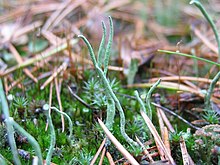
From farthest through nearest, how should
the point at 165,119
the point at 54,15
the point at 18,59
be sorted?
1. the point at 54,15
2. the point at 18,59
3. the point at 165,119

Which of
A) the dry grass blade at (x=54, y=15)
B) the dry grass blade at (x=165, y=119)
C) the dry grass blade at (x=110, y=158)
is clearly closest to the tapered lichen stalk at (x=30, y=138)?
the dry grass blade at (x=110, y=158)

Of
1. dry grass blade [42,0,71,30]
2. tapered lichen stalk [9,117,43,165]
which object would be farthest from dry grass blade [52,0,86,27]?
tapered lichen stalk [9,117,43,165]

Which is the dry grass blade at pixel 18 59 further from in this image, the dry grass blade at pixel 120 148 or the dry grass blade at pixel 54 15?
the dry grass blade at pixel 120 148

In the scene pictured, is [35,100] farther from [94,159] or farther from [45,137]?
[94,159]

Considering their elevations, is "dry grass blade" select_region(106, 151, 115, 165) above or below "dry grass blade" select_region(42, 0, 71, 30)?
below

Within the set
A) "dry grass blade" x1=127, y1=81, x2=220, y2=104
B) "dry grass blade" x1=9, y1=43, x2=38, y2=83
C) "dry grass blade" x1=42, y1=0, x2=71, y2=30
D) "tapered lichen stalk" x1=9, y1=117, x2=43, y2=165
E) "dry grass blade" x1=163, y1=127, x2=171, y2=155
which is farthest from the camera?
"dry grass blade" x1=42, y1=0, x2=71, y2=30

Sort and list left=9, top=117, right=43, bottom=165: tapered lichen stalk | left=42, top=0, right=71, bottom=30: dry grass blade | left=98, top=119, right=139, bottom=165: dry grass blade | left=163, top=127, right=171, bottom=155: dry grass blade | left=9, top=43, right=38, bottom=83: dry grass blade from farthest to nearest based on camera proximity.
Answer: left=42, top=0, right=71, bottom=30: dry grass blade → left=9, top=43, right=38, bottom=83: dry grass blade → left=163, top=127, right=171, bottom=155: dry grass blade → left=98, top=119, right=139, bottom=165: dry grass blade → left=9, top=117, right=43, bottom=165: tapered lichen stalk

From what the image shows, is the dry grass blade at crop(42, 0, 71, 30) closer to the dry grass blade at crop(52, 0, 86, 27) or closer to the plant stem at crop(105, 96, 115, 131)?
the dry grass blade at crop(52, 0, 86, 27)

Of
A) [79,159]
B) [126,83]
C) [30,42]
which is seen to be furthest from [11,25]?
[79,159]

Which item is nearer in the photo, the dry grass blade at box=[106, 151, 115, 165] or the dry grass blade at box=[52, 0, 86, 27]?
A: the dry grass blade at box=[106, 151, 115, 165]

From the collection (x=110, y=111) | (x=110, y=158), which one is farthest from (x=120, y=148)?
(x=110, y=111)

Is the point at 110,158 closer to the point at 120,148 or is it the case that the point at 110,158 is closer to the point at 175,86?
the point at 120,148
